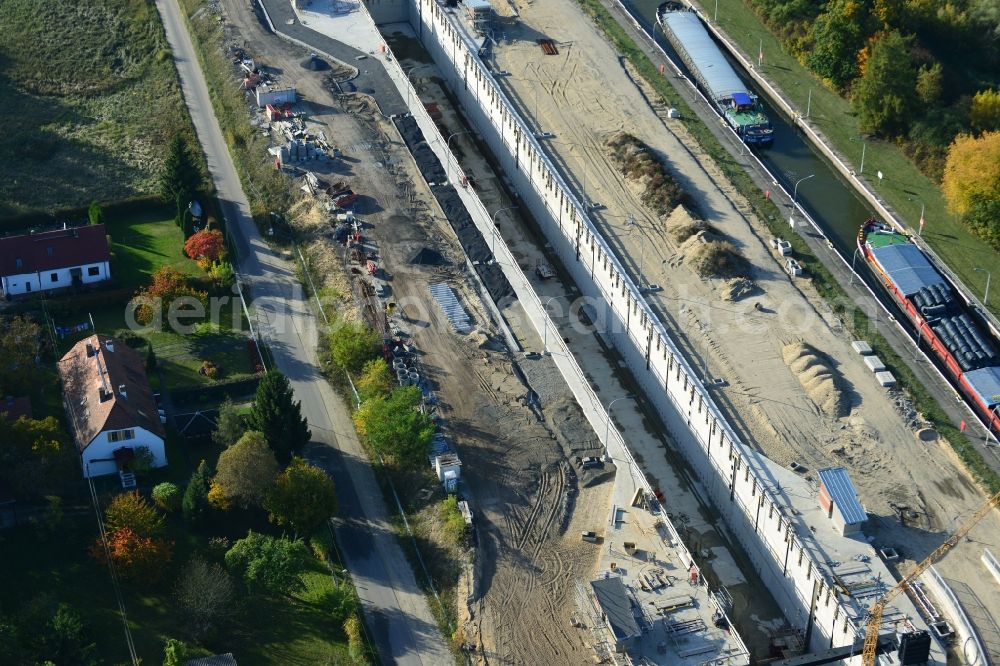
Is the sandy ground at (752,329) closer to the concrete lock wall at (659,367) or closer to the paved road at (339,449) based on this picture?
the concrete lock wall at (659,367)

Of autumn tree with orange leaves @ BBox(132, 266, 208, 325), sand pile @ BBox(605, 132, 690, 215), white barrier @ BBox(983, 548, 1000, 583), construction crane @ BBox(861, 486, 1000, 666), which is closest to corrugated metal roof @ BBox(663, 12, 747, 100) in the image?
sand pile @ BBox(605, 132, 690, 215)

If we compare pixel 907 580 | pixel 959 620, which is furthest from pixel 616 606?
pixel 959 620

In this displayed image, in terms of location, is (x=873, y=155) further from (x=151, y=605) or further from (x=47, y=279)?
(x=151, y=605)

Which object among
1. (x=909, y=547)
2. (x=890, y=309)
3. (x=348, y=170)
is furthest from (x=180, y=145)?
(x=909, y=547)

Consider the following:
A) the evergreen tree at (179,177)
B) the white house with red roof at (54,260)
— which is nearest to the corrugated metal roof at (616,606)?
the white house with red roof at (54,260)

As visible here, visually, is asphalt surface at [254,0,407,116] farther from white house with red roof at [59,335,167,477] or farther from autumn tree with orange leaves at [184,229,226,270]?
white house with red roof at [59,335,167,477]
